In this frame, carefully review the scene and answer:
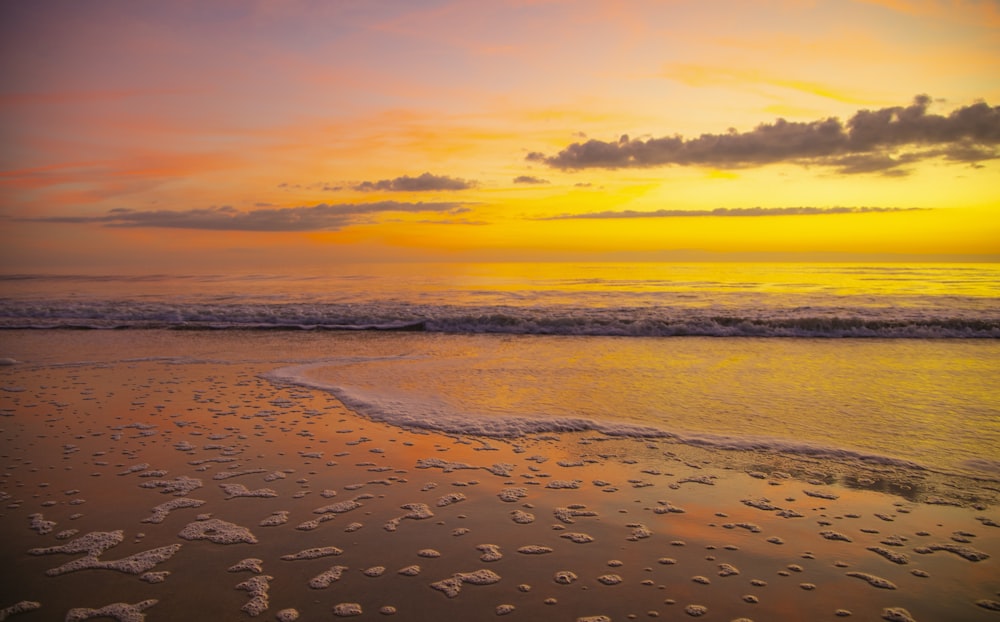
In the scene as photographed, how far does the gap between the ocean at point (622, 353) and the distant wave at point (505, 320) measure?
0.30ft

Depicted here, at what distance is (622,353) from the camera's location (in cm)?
1384

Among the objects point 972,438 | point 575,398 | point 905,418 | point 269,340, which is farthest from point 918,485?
point 269,340

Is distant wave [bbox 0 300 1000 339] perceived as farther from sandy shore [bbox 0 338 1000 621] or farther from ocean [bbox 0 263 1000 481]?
sandy shore [bbox 0 338 1000 621]

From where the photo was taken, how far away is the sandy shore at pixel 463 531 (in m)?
3.46

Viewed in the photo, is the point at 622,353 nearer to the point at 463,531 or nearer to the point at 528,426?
the point at 528,426

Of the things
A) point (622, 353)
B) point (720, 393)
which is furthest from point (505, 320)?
point (720, 393)

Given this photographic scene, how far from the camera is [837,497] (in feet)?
16.7

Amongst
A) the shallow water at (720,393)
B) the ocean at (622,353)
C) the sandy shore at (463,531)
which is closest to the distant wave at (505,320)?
the ocean at (622,353)

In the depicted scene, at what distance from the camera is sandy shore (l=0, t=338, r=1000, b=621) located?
11.3 feet

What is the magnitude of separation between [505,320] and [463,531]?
15406 millimetres

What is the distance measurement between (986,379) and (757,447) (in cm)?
712

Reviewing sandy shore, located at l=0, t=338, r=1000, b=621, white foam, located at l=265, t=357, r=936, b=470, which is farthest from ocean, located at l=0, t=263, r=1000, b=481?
sandy shore, located at l=0, t=338, r=1000, b=621

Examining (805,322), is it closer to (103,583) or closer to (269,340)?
(269,340)

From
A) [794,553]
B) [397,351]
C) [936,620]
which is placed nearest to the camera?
[936,620]
